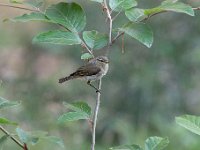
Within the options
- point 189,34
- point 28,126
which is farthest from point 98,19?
point 28,126

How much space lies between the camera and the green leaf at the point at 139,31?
1.09 meters

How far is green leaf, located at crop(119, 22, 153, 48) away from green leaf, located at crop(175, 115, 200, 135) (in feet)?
0.52

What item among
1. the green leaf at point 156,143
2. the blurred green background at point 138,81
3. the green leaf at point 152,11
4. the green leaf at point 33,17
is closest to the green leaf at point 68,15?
the green leaf at point 33,17

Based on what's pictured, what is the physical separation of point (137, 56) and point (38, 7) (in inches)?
194

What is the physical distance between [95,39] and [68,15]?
0.28ft

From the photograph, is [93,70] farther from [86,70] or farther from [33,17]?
[33,17]

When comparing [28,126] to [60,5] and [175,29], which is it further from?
[60,5]

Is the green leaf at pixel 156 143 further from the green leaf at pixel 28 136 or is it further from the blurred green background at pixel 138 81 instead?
the blurred green background at pixel 138 81

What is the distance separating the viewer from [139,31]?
110 centimetres

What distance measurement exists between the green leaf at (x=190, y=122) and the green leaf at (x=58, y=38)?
0.86 ft

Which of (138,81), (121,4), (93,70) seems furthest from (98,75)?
(138,81)

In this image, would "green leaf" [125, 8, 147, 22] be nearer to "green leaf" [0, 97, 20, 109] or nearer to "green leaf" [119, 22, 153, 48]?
"green leaf" [119, 22, 153, 48]

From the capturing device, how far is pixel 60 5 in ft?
3.75

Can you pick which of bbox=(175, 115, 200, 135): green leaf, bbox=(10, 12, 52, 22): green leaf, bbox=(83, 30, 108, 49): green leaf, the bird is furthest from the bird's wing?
bbox=(175, 115, 200, 135): green leaf
